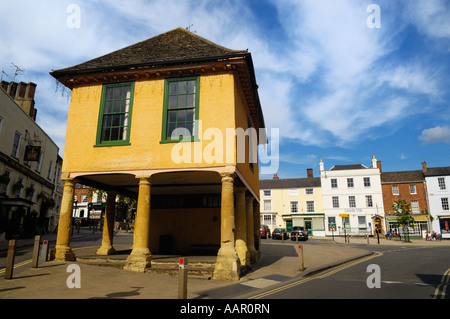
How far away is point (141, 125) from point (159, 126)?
30.9 inches

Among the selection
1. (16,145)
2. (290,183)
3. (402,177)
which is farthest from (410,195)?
(16,145)

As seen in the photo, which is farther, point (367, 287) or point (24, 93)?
point (24, 93)

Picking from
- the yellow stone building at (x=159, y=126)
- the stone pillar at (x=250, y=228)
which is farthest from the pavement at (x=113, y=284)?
the stone pillar at (x=250, y=228)

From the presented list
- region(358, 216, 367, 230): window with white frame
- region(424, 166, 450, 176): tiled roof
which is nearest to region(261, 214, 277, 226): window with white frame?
region(358, 216, 367, 230): window with white frame

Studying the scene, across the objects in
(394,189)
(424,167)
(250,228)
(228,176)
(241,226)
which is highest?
(424,167)

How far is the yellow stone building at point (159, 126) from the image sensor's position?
35.2ft

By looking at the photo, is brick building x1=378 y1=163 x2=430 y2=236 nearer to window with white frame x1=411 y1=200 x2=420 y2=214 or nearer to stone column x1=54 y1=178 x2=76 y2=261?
window with white frame x1=411 y1=200 x2=420 y2=214

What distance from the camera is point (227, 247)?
10.1 metres

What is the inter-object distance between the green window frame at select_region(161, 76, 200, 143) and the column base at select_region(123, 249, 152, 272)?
4189 millimetres

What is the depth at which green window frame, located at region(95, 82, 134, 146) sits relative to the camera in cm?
1190

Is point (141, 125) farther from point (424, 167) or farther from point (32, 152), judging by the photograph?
point (424, 167)

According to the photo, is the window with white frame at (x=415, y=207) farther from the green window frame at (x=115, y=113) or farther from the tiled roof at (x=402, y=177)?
the green window frame at (x=115, y=113)

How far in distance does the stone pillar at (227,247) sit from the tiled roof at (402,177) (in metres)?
41.6
